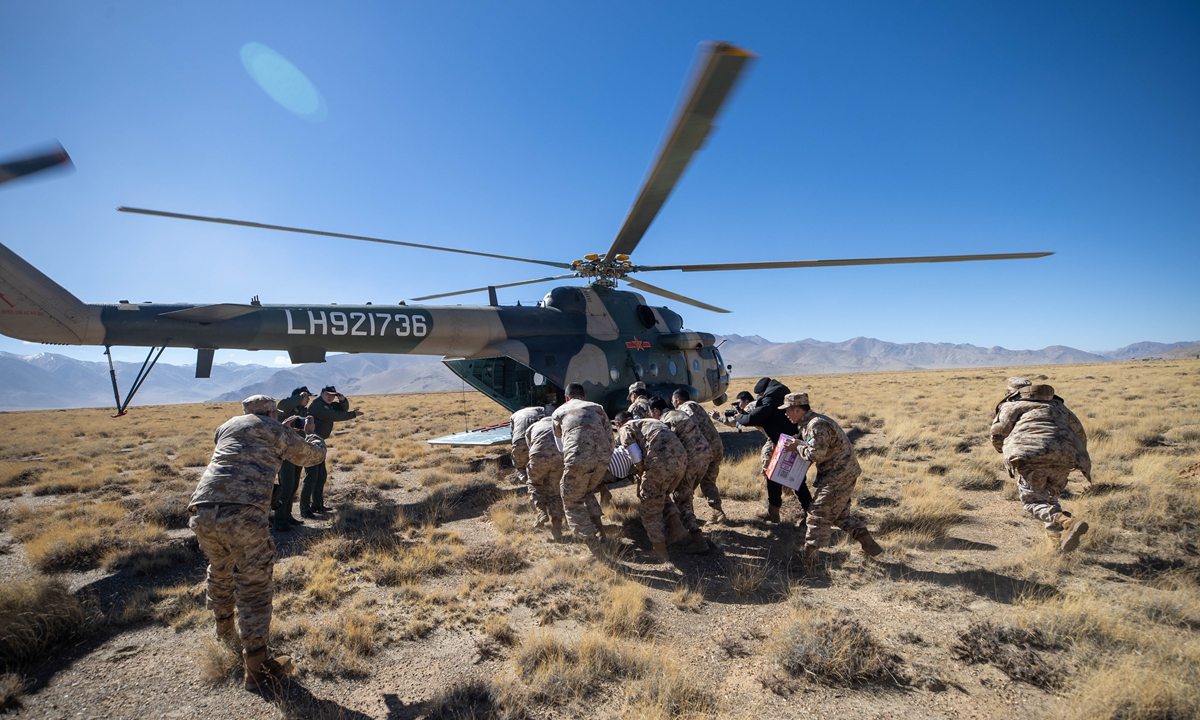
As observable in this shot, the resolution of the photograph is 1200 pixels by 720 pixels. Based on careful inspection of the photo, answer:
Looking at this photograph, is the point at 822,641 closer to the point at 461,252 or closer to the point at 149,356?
the point at 461,252

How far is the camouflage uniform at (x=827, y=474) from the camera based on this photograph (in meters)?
5.29

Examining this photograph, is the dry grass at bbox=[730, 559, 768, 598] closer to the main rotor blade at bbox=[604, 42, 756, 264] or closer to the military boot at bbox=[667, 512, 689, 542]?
the military boot at bbox=[667, 512, 689, 542]

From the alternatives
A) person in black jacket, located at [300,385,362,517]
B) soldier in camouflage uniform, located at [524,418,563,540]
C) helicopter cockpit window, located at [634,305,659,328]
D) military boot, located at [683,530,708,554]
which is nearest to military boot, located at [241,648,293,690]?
soldier in camouflage uniform, located at [524,418,563,540]

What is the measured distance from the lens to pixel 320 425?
8203mm

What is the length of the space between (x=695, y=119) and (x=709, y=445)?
13.9 ft

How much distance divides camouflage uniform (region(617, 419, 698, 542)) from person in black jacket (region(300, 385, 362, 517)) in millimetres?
4812

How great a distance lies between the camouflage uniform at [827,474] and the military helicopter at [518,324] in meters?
3.24

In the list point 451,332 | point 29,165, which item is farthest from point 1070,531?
point 29,165

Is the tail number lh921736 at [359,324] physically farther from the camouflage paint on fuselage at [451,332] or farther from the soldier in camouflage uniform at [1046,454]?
the soldier in camouflage uniform at [1046,454]

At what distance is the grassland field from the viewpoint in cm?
344

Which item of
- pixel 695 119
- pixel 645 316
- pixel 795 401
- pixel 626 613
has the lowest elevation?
pixel 626 613

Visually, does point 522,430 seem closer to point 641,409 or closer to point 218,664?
point 641,409

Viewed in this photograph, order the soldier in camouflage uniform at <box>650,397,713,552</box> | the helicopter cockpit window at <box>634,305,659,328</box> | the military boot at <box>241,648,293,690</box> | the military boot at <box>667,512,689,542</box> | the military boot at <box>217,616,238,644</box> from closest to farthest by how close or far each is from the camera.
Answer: the military boot at <box>241,648,293,690</box>, the military boot at <box>217,616,238,644</box>, the military boot at <box>667,512,689,542</box>, the soldier in camouflage uniform at <box>650,397,713,552</box>, the helicopter cockpit window at <box>634,305,659,328</box>

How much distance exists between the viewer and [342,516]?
7914mm
